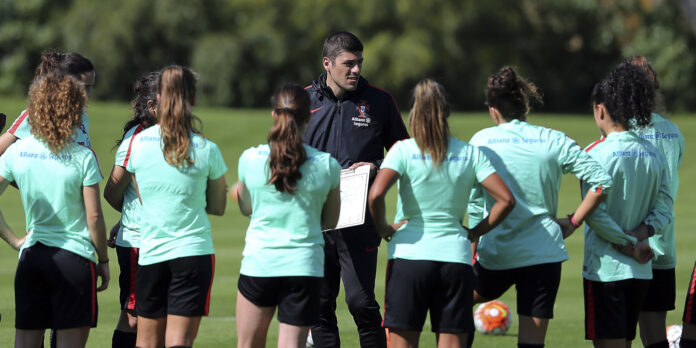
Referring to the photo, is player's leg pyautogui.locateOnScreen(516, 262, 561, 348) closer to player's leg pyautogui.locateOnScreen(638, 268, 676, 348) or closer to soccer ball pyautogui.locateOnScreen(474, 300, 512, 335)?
player's leg pyautogui.locateOnScreen(638, 268, 676, 348)

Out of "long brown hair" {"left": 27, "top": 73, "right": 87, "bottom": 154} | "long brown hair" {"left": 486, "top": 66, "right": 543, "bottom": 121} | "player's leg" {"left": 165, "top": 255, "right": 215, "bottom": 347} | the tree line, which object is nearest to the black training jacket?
"long brown hair" {"left": 486, "top": 66, "right": 543, "bottom": 121}

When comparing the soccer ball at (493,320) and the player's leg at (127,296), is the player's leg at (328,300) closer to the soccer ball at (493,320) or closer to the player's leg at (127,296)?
the player's leg at (127,296)

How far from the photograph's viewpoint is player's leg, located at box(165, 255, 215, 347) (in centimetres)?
542

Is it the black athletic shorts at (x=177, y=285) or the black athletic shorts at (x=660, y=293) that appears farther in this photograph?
the black athletic shorts at (x=660, y=293)

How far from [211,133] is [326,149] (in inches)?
942

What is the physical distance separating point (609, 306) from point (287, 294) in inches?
80.6

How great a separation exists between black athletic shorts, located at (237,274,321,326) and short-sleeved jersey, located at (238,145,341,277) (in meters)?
0.04

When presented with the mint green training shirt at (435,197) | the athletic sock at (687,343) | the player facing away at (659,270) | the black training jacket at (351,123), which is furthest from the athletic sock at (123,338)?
the athletic sock at (687,343)

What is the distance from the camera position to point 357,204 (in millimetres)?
6012

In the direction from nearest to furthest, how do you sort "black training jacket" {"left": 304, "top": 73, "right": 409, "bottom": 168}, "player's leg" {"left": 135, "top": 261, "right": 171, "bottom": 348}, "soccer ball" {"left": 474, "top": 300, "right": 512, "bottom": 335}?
"player's leg" {"left": 135, "top": 261, "right": 171, "bottom": 348} < "black training jacket" {"left": 304, "top": 73, "right": 409, "bottom": 168} < "soccer ball" {"left": 474, "top": 300, "right": 512, "bottom": 335}

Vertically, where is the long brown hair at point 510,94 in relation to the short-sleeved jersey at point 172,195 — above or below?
above

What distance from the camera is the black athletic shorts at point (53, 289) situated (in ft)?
17.8

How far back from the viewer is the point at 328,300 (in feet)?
21.9

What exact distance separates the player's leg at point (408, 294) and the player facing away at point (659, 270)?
5.88 feet
